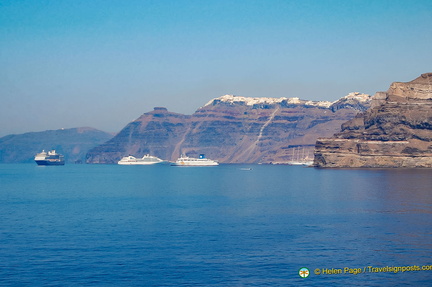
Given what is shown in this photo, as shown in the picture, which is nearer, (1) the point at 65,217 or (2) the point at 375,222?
(2) the point at 375,222

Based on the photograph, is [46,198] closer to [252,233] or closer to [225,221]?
[225,221]

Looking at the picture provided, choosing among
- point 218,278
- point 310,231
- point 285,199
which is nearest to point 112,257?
point 218,278

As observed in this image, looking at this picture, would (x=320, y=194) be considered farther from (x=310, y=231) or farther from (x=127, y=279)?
(x=127, y=279)

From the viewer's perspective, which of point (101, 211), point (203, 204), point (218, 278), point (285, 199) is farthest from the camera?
point (285, 199)

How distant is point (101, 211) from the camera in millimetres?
70312

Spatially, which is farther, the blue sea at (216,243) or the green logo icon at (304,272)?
the blue sea at (216,243)

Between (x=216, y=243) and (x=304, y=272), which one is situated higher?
(x=216, y=243)

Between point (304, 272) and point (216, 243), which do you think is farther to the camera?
point (216, 243)

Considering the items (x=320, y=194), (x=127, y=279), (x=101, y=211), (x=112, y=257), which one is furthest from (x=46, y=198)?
(x=127, y=279)

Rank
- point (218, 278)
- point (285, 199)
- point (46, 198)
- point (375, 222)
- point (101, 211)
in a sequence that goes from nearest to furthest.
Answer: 1. point (218, 278)
2. point (375, 222)
3. point (101, 211)
4. point (285, 199)
5. point (46, 198)

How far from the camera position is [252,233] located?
5153cm

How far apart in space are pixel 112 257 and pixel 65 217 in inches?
954

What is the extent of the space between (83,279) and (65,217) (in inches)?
1152

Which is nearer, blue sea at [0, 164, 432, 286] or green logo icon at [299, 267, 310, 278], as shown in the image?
green logo icon at [299, 267, 310, 278]
